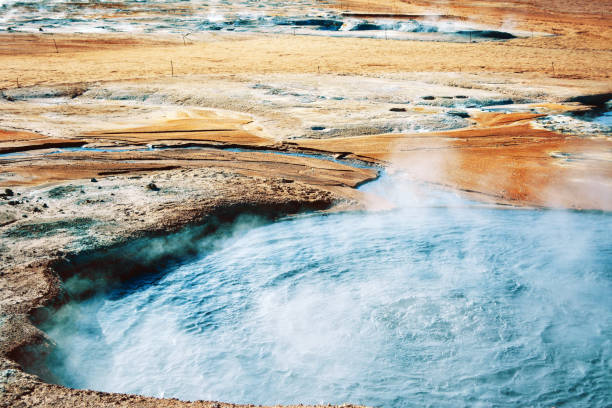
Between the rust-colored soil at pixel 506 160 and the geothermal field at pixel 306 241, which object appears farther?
the rust-colored soil at pixel 506 160

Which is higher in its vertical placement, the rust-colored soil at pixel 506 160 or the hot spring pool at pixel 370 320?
the rust-colored soil at pixel 506 160

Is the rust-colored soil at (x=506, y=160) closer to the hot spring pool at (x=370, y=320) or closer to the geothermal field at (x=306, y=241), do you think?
the geothermal field at (x=306, y=241)

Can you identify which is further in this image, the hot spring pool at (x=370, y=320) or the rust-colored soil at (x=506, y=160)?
the rust-colored soil at (x=506, y=160)

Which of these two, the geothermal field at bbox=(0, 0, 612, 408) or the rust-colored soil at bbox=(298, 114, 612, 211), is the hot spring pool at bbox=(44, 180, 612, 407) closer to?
the geothermal field at bbox=(0, 0, 612, 408)

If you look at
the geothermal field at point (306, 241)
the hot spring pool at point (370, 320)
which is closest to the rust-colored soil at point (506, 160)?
the geothermal field at point (306, 241)

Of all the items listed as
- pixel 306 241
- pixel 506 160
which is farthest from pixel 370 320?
pixel 506 160

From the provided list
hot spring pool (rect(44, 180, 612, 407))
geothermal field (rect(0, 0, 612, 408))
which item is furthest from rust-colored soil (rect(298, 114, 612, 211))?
hot spring pool (rect(44, 180, 612, 407))

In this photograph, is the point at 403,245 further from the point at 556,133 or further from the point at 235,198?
the point at 556,133
